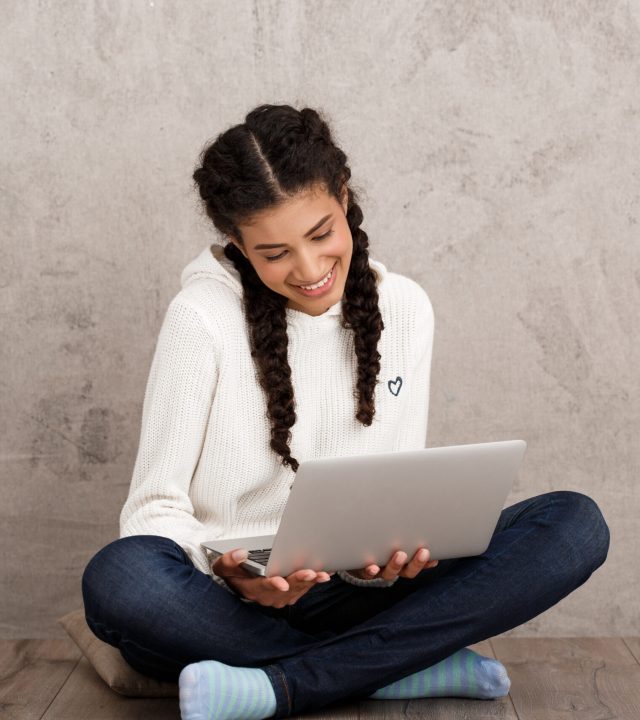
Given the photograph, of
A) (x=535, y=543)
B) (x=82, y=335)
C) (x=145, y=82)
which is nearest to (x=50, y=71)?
(x=145, y=82)

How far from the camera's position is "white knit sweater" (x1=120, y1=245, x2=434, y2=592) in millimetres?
1771

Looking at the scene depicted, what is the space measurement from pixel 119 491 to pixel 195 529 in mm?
609

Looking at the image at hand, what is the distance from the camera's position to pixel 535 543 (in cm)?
175

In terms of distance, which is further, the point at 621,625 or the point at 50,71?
the point at 621,625

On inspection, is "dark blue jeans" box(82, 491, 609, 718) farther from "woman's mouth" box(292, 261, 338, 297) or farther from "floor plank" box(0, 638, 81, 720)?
"woman's mouth" box(292, 261, 338, 297)

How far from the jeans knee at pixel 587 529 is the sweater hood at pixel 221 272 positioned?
52 cm

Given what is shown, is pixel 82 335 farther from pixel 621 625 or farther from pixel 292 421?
pixel 621 625

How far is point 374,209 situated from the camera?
2.28m

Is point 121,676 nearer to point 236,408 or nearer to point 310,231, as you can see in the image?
point 236,408

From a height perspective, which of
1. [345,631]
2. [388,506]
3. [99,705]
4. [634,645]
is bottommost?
[634,645]

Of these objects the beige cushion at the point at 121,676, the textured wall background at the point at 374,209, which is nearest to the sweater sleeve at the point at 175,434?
the beige cushion at the point at 121,676

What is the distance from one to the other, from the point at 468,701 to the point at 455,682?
48mm

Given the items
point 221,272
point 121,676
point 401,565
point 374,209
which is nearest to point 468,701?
point 401,565

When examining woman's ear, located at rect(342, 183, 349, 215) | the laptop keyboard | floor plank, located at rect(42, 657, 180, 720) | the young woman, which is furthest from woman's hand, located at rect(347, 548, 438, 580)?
woman's ear, located at rect(342, 183, 349, 215)
